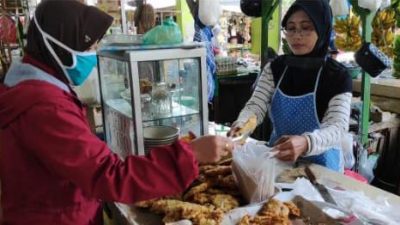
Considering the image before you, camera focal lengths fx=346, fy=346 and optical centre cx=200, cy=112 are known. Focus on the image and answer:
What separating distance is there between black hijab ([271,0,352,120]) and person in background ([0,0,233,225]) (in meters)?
0.85

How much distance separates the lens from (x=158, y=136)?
154 cm

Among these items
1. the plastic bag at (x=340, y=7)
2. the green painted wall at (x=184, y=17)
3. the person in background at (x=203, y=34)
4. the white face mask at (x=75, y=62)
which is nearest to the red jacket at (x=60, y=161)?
the white face mask at (x=75, y=62)

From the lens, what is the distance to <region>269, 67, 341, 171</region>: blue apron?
67.4 inches

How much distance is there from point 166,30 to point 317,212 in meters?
0.99

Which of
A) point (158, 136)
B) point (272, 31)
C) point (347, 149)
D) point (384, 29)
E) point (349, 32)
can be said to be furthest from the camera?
point (272, 31)

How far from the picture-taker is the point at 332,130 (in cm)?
155

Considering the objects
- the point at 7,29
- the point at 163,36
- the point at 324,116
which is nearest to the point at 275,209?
the point at 324,116

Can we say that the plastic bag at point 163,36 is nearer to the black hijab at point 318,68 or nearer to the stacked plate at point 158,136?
the stacked plate at point 158,136

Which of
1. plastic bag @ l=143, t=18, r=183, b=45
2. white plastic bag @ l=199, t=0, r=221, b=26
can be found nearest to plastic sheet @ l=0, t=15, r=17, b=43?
white plastic bag @ l=199, t=0, r=221, b=26

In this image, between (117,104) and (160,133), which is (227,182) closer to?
(160,133)

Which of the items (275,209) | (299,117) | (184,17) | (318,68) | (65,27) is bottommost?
(275,209)

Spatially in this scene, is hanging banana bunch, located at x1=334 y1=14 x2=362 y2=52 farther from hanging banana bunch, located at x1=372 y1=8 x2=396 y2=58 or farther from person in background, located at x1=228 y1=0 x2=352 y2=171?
person in background, located at x1=228 y1=0 x2=352 y2=171

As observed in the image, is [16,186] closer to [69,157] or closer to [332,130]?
[69,157]

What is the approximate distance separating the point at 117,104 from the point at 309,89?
0.99 m
